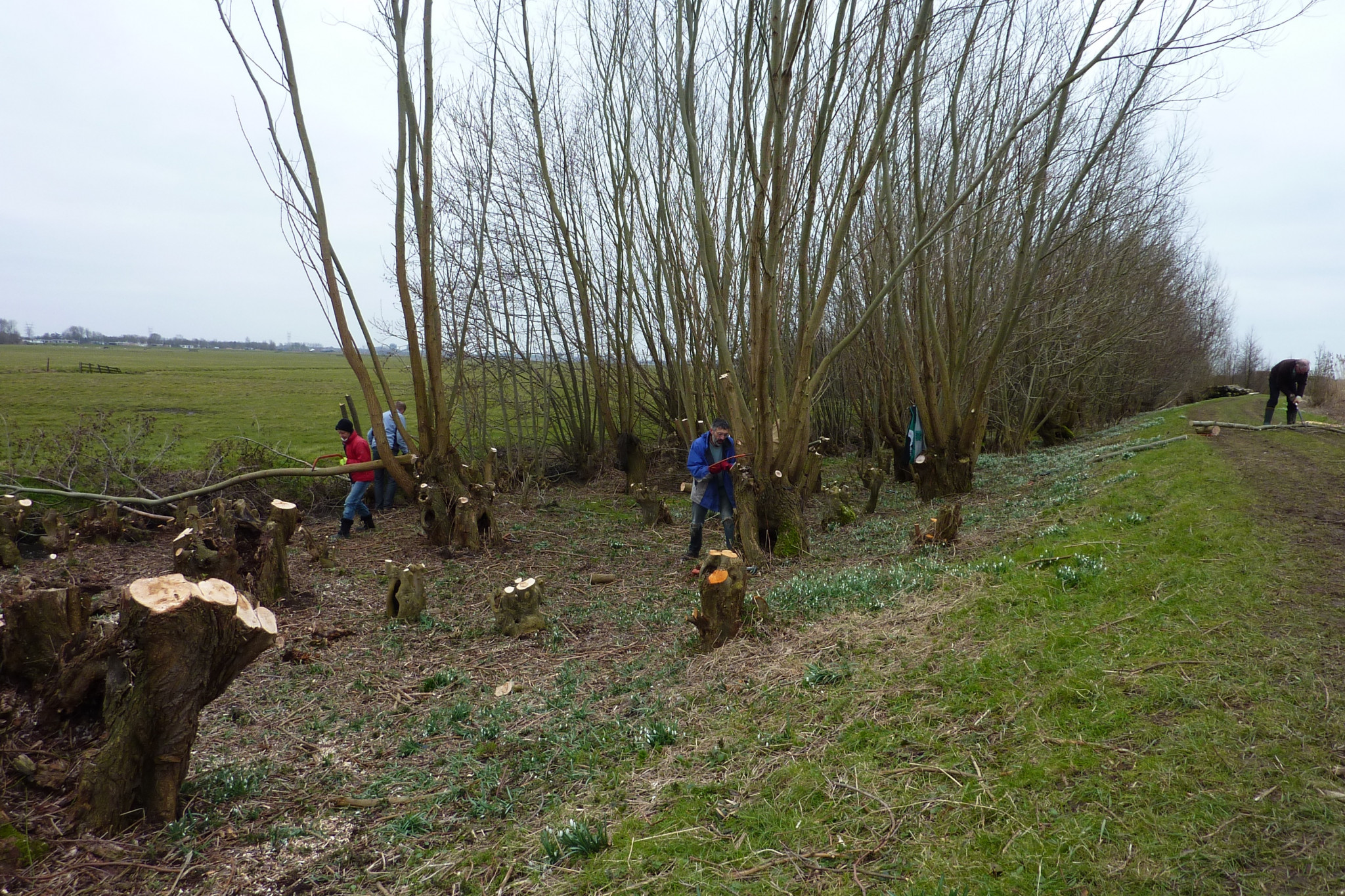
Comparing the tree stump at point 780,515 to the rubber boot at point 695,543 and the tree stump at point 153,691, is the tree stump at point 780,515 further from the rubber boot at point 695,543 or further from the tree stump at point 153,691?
the tree stump at point 153,691

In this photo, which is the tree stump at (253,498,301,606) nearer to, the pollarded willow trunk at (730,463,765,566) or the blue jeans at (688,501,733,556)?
the blue jeans at (688,501,733,556)

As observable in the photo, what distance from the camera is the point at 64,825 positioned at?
3.17m

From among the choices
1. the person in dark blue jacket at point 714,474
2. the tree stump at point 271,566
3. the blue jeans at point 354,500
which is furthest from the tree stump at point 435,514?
the person in dark blue jacket at point 714,474

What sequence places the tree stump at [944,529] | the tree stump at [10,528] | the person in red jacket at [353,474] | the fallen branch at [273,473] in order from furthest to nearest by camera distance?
the person in red jacket at [353,474]
the tree stump at [10,528]
the fallen branch at [273,473]
the tree stump at [944,529]

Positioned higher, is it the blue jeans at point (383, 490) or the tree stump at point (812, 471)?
the tree stump at point (812, 471)

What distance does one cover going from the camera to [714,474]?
354 inches

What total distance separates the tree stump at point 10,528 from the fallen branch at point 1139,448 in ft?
54.2

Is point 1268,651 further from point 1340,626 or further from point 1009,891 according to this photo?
point 1009,891

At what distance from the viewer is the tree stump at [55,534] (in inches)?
376

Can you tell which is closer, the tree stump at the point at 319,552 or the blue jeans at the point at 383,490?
the tree stump at the point at 319,552

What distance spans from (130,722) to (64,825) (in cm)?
48

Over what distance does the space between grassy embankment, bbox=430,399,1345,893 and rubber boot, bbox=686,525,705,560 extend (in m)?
4.29

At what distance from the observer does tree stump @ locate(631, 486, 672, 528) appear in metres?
12.3

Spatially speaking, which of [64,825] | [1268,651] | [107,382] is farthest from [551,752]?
[107,382]
